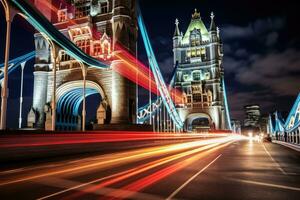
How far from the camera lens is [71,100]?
4109 cm

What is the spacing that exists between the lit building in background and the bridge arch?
44.9 metres

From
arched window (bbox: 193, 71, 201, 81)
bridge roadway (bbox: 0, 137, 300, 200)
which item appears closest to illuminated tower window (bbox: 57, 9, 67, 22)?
bridge roadway (bbox: 0, 137, 300, 200)

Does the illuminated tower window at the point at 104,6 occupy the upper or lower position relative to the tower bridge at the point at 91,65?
upper

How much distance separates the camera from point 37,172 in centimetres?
958

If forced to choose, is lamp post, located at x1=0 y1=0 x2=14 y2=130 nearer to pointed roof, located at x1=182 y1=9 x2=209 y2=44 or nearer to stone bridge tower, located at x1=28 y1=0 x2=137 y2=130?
stone bridge tower, located at x1=28 y1=0 x2=137 y2=130

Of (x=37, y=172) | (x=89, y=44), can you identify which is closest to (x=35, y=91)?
(x=89, y=44)

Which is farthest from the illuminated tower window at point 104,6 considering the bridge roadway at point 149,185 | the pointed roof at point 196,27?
the pointed roof at point 196,27

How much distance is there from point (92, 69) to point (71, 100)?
7113mm

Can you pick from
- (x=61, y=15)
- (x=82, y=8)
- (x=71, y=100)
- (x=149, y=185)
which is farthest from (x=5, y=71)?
(x=61, y=15)

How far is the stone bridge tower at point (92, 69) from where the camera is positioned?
3472cm

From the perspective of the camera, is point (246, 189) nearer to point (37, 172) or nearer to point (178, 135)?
point (37, 172)

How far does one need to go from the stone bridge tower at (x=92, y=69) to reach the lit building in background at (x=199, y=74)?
1809 inches

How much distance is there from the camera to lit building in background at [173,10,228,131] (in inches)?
3172

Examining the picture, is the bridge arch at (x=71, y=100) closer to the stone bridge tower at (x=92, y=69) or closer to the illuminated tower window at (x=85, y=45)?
the stone bridge tower at (x=92, y=69)
